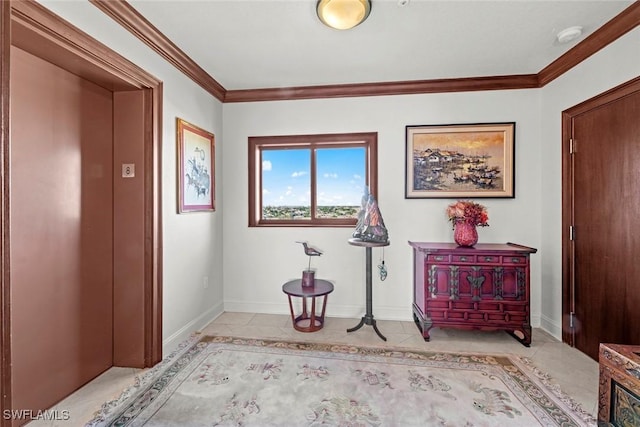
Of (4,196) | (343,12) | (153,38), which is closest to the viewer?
(4,196)

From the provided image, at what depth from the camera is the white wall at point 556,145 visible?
2.20m

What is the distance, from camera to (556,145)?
2705 mm

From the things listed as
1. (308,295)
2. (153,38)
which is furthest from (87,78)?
(308,295)

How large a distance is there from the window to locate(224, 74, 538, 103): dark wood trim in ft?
1.48

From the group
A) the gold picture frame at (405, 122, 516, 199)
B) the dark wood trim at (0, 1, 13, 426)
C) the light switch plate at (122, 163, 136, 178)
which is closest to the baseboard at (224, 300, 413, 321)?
the gold picture frame at (405, 122, 516, 199)

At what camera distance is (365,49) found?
2416 millimetres

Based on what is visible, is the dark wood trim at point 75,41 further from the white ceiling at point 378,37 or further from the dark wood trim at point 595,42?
the dark wood trim at point 595,42

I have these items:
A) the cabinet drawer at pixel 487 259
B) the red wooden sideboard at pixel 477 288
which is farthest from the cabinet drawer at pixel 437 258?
the cabinet drawer at pixel 487 259

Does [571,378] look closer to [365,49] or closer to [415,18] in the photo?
[415,18]

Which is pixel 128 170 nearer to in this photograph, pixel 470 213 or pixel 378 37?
pixel 378 37

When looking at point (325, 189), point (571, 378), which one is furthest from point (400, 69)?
point (571, 378)

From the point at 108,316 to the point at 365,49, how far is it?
2949mm

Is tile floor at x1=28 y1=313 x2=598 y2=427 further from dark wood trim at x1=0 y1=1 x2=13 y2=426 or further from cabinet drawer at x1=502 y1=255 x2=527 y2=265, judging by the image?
dark wood trim at x1=0 y1=1 x2=13 y2=426

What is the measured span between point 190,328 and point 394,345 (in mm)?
1902
